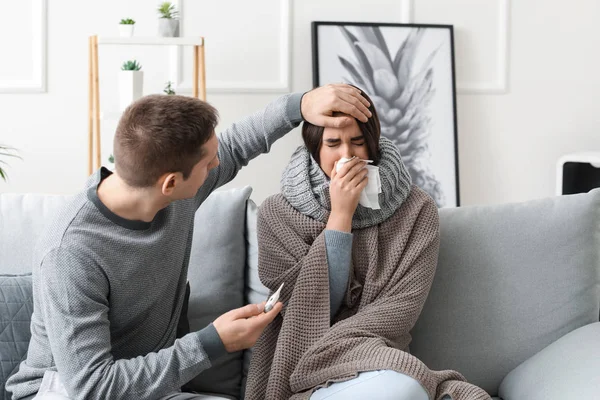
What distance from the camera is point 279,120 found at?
2025mm

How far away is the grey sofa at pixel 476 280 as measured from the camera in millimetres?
2059

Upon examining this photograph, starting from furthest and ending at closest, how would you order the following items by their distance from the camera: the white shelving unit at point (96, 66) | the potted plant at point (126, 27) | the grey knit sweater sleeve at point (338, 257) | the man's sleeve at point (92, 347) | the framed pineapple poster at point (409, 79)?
1. the framed pineapple poster at point (409, 79)
2. the potted plant at point (126, 27)
3. the white shelving unit at point (96, 66)
4. the grey knit sweater sleeve at point (338, 257)
5. the man's sleeve at point (92, 347)

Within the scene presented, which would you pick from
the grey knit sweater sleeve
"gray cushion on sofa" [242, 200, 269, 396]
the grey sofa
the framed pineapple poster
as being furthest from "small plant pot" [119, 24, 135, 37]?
the grey knit sweater sleeve

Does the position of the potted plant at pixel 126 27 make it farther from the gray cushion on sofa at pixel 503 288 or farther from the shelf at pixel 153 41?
the gray cushion on sofa at pixel 503 288

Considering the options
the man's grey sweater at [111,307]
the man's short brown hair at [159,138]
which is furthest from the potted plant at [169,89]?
the man's short brown hair at [159,138]

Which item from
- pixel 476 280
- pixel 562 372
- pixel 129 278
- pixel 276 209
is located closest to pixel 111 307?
pixel 129 278

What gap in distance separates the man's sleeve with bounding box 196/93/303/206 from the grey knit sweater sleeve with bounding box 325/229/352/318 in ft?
0.93

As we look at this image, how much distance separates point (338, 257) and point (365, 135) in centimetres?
31

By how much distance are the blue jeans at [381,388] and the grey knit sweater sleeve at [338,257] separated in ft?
0.92

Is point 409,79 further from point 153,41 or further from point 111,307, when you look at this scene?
point 111,307

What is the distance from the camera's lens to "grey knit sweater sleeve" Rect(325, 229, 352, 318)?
6.39 feet

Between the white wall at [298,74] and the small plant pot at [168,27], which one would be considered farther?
the white wall at [298,74]

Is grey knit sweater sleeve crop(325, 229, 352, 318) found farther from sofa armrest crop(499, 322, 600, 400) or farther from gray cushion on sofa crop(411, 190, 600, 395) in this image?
sofa armrest crop(499, 322, 600, 400)

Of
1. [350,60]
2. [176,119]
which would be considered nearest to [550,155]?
[350,60]
